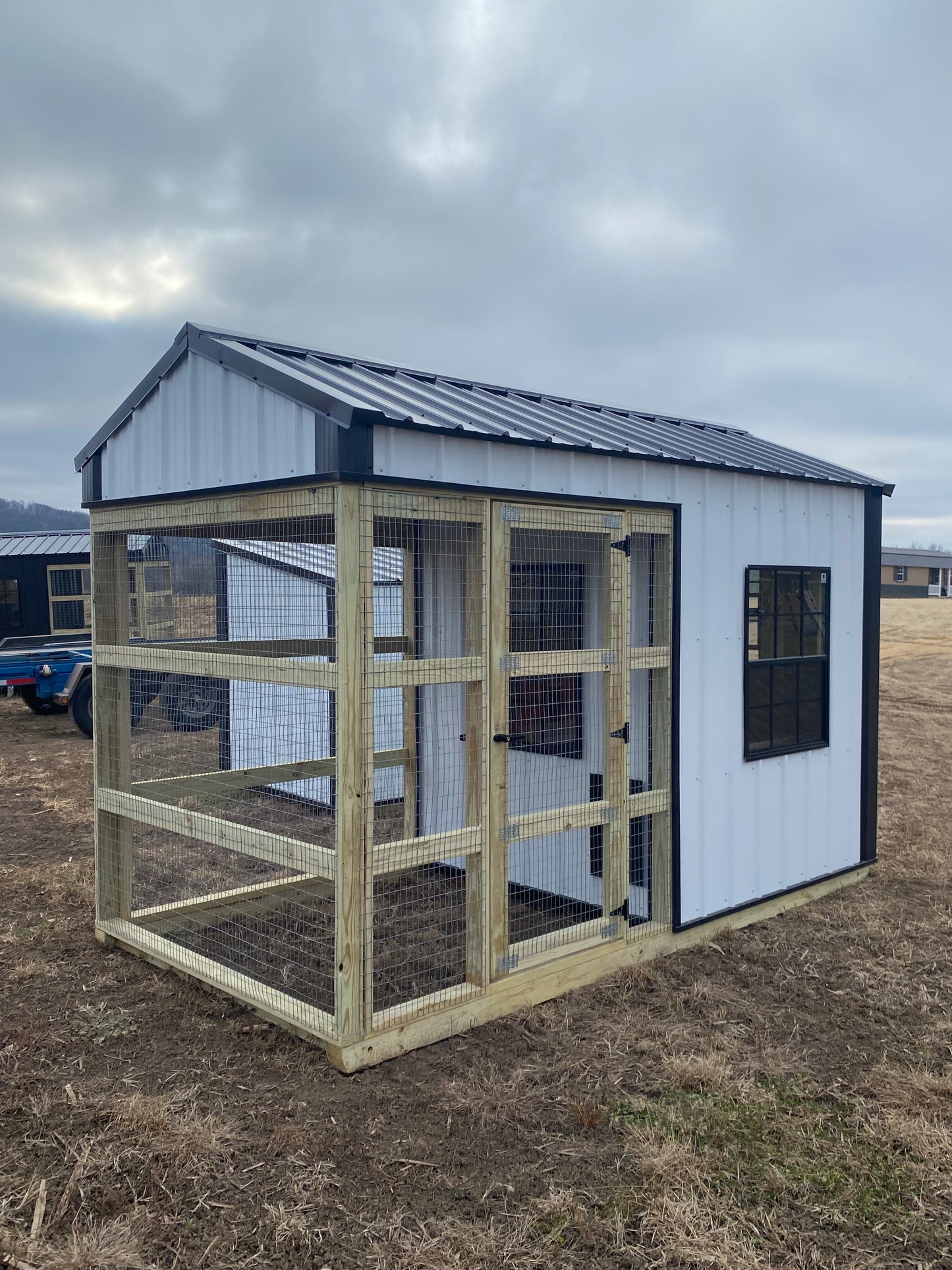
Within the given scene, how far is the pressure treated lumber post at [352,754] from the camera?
12.3 ft

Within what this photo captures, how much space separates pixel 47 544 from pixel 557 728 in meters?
11.9

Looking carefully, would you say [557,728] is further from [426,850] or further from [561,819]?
[426,850]

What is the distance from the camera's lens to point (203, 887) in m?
6.50

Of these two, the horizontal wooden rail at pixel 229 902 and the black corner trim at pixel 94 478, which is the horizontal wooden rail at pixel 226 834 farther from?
the black corner trim at pixel 94 478

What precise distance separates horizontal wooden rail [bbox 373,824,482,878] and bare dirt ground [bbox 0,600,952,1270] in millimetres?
800

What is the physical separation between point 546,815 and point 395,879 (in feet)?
7.04

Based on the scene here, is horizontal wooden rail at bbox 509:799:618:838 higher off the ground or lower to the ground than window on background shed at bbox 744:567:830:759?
lower

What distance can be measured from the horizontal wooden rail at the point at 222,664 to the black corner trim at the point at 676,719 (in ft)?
6.46

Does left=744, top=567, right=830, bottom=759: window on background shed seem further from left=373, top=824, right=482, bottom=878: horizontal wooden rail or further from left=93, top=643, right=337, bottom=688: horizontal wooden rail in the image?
left=93, top=643, right=337, bottom=688: horizontal wooden rail

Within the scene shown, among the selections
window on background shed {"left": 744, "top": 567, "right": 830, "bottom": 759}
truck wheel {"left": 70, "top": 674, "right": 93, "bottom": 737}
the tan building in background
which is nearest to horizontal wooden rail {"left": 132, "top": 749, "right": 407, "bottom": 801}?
window on background shed {"left": 744, "top": 567, "right": 830, "bottom": 759}

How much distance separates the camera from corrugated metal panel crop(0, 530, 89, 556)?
14617mm

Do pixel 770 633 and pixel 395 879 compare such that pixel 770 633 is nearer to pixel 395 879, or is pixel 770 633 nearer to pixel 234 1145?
pixel 395 879

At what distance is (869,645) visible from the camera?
638cm

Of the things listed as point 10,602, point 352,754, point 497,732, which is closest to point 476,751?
point 497,732
